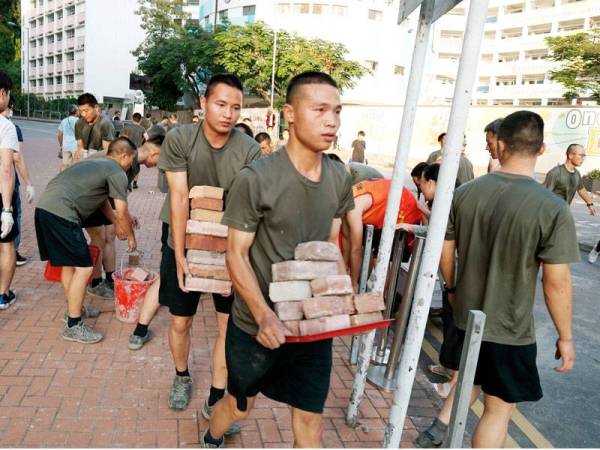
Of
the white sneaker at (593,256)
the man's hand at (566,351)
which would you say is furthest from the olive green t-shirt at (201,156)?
the white sneaker at (593,256)

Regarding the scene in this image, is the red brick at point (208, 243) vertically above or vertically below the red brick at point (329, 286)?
below

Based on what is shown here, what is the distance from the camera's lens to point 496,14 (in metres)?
60.0

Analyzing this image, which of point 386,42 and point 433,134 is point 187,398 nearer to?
point 433,134

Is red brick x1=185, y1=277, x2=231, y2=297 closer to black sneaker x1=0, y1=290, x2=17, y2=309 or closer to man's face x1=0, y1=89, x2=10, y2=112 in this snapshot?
black sneaker x1=0, y1=290, x2=17, y2=309

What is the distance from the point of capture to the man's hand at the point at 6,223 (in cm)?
452

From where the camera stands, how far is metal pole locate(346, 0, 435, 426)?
2.82 meters

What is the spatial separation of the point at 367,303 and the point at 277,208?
550 millimetres

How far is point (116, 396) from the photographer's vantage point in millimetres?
3432

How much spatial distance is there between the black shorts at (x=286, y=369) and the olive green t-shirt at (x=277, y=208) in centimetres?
11

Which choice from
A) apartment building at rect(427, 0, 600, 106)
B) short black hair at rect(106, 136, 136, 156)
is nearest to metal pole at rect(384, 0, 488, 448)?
short black hair at rect(106, 136, 136, 156)

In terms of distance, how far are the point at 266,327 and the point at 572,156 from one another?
22.4 feet

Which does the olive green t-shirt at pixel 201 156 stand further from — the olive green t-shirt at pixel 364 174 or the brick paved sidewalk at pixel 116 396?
the olive green t-shirt at pixel 364 174

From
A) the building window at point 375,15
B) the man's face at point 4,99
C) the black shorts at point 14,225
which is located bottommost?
the black shorts at point 14,225

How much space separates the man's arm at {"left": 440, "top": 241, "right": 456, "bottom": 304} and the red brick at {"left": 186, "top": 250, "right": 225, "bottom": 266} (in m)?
1.25
